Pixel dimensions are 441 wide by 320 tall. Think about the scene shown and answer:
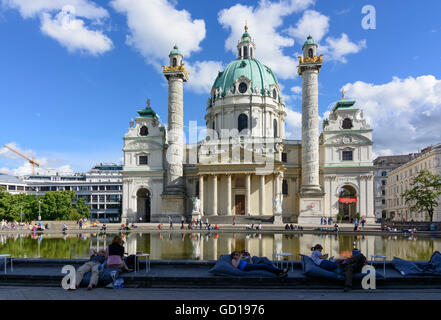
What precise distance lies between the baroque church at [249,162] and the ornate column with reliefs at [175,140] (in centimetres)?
15

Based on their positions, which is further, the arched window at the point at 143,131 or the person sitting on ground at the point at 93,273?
the arched window at the point at 143,131

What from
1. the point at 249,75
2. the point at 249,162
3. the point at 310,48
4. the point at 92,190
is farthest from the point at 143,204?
the point at 92,190

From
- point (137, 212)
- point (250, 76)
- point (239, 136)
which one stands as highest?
point (250, 76)

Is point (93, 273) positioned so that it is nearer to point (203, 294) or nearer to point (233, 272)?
point (203, 294)

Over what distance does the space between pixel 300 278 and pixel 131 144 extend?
170 feet

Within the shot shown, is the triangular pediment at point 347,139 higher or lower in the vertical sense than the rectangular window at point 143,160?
higher

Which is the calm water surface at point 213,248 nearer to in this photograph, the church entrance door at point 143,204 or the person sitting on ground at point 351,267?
the person sitting on ground at point 351,267

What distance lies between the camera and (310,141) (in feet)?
163

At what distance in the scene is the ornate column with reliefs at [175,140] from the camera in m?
52.2

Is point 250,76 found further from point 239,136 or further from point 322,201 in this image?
point 322,201

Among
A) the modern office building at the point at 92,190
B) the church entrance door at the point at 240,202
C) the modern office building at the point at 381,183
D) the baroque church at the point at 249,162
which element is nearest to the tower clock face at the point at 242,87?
the baroque church at the point at 249,162

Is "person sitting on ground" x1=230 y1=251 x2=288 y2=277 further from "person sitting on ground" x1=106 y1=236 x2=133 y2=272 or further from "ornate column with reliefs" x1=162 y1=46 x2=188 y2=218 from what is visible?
"ornate column with reliefs" x1=162 y1=46 x2=188 y2=218
